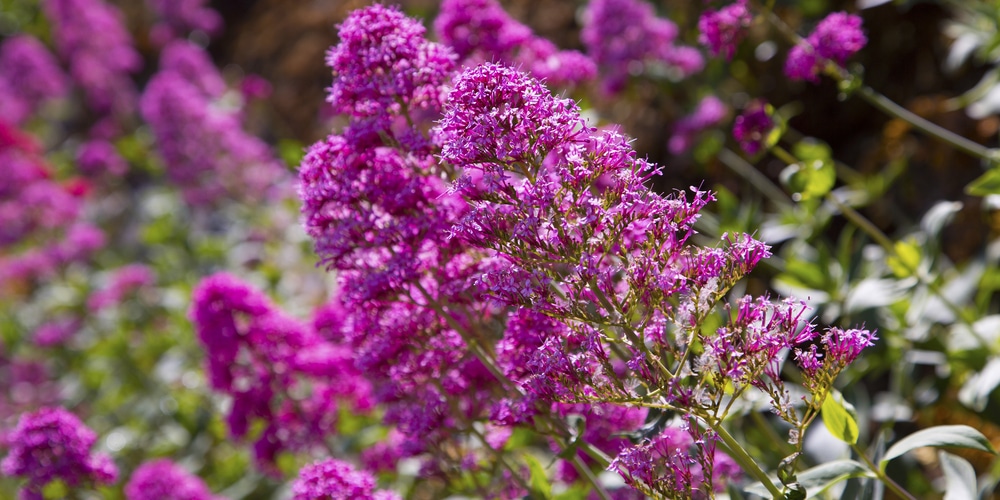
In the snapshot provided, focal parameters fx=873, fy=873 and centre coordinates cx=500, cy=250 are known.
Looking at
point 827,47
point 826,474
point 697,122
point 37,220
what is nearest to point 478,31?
point 827,47

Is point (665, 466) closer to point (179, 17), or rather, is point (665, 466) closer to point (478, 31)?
point (478, 31)

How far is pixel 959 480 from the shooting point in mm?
2514

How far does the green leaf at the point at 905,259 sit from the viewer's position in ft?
10.2

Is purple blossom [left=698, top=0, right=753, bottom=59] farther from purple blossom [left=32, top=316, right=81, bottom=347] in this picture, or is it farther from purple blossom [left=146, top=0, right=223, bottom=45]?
purple blossom [left=146, top=0, right=223, bottom=45]

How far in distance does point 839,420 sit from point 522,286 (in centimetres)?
91

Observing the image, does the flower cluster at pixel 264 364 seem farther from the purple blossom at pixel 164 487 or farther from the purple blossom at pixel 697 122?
the purple blossom at pixel 697 122

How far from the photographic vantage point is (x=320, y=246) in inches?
87.2

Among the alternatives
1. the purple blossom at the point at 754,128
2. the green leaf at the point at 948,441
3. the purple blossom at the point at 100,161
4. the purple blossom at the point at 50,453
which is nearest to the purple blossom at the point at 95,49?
the purple blossom at the point at 100,161

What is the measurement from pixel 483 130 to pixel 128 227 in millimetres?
7895

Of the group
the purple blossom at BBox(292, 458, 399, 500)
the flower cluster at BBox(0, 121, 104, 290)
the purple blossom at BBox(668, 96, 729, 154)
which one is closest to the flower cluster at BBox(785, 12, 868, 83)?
the purple blossom at BBox(668, 96, 729, 154)

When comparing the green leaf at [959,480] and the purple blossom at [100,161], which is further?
the purple blossom at [100,161]

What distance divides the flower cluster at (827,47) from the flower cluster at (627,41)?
131 cm

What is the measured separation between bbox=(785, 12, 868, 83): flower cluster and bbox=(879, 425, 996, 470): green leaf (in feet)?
4.01

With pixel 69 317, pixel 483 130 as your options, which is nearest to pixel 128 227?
pixel 69 317
